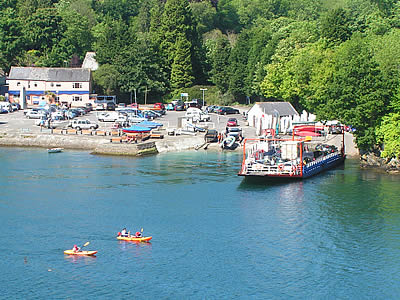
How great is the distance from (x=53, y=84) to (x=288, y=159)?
68.3 meters

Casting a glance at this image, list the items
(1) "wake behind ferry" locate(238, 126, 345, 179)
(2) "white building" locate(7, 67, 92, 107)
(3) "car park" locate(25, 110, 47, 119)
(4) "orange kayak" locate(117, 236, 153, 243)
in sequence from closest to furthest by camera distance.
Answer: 1. (4) "orange kayak" locate(117, 236, 153, 243)
2. (1) "wake behind ferry" locate(238, 126, 345, 179)
3. (3) "car park" locate(25, 110, 47, 119)
4. (2) "white building" locate(7, 67, 92, 107)

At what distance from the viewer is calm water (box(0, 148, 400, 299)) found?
130 ft

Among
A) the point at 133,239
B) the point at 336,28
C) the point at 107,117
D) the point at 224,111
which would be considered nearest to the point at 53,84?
the point at 107,117

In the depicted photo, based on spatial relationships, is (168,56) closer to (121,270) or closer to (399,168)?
(399,168)

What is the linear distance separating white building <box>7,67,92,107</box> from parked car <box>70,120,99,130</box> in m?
29.2

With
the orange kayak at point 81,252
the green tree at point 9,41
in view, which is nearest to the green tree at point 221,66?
the green tree at point 9,41

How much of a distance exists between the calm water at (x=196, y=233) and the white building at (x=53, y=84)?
52086mm

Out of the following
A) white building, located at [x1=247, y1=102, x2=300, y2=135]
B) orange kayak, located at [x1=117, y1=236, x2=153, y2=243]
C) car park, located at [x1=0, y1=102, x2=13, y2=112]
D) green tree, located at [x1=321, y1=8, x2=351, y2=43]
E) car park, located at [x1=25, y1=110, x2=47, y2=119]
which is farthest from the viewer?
green tree, located at [x1=321, y1=8, x2=351, y2=43]

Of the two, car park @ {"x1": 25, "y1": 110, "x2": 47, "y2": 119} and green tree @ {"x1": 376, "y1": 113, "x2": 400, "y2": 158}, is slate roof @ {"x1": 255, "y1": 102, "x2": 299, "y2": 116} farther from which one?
car park @ {"x1": 25, "y1": 110, "x2": 47, "y2": 119}

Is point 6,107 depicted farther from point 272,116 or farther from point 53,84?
point 272,116

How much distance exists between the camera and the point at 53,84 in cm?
12456

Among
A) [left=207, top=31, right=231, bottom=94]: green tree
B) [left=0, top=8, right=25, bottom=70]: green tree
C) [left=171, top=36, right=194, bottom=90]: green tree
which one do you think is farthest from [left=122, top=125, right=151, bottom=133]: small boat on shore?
[left=0, top=8, right=25, bottom=70]: green tree

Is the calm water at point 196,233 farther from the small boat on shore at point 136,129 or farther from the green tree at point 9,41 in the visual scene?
the green tree at point 9,41

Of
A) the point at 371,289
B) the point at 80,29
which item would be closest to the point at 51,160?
the point at 371,289
